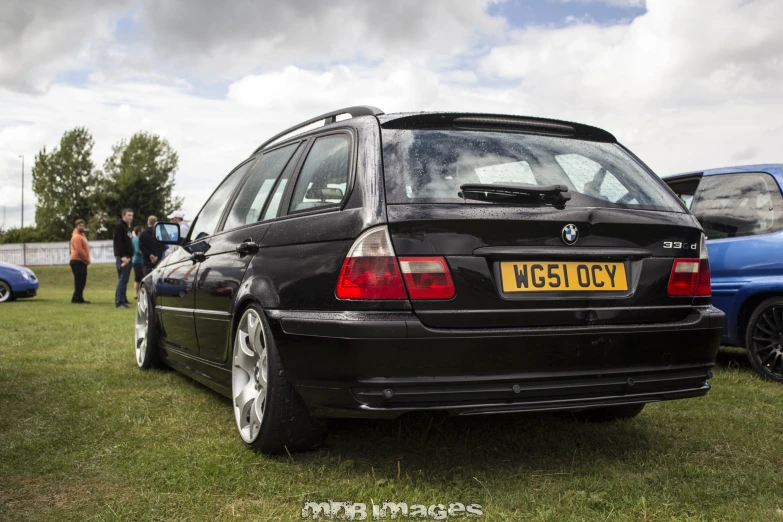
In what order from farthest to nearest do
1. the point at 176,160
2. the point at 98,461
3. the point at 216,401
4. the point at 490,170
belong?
the point at 176,160 < the point at 216,401 < the point at 98,461 < the point at 490,170

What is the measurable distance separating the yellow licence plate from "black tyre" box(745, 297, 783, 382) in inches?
119

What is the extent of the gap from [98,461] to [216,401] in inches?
56.8

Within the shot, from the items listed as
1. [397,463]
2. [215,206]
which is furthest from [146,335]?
[397,463]

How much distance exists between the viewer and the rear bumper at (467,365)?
294 centimetres

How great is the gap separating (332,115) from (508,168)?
116 cm

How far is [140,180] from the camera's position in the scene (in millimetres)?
74812

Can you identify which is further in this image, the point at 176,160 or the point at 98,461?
the point at 176,160

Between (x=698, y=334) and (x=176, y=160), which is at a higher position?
(x=176, y=160)

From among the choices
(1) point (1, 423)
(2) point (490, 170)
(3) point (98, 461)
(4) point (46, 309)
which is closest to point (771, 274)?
(2) point (490, 170)

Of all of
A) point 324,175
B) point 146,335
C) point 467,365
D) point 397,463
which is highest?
point 324,175

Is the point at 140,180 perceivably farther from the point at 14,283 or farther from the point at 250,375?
the point at 250,375

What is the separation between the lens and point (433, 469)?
3.36m

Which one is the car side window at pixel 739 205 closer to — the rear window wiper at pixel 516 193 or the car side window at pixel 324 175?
the rear window wiper at pixel 516 193

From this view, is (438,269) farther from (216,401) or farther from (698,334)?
(216,401)
